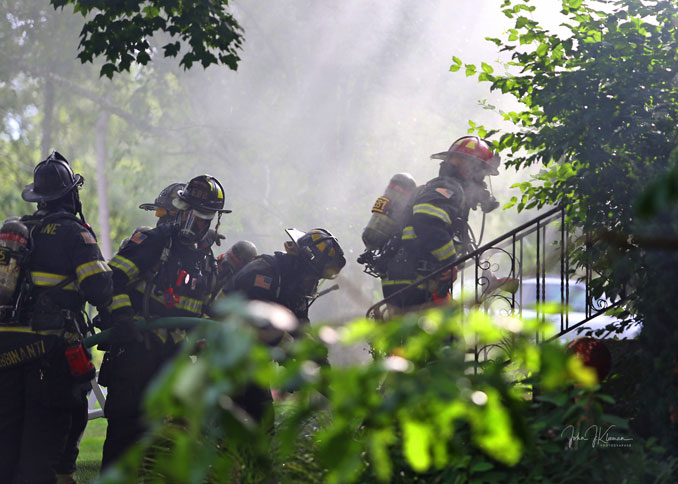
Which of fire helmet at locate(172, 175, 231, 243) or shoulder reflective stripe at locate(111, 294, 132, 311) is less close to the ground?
fire helmet at locate(172, 175, 231, 243)

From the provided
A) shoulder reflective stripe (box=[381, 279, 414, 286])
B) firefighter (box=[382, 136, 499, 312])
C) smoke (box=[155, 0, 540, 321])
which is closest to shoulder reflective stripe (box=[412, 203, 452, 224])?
firefighter (box=[382, 136, 499, 312])

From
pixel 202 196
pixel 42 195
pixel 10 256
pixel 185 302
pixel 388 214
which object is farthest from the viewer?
pixel 388 214

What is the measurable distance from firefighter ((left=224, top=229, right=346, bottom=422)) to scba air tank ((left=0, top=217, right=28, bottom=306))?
1750 millimetres

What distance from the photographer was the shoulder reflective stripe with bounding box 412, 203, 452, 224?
6.68m

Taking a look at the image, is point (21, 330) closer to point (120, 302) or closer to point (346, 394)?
point (120, 302)

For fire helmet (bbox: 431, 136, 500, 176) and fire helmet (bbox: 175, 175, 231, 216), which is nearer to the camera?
fire helmet (bbox: 175, 175, 231, 216)

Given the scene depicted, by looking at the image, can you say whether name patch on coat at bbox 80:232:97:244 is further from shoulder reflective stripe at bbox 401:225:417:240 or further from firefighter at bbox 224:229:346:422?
shoulder reflective stripe at bbox 401:225:417:240

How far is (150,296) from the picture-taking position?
19.4 feet

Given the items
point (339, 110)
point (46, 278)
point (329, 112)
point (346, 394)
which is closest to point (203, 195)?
point (46, 278)

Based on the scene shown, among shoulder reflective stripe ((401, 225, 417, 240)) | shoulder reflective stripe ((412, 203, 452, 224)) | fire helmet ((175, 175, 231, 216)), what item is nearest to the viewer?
fire helmet ((175, 175, 231, 216))

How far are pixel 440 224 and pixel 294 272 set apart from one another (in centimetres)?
132

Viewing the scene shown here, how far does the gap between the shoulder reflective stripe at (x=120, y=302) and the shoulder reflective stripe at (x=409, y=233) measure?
2562 millimetres

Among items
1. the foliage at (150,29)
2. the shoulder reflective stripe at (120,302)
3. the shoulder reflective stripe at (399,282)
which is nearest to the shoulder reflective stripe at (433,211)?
the shoulder reflective stripe at (399,282)

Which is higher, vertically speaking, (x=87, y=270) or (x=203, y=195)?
(x=203, y=195)
